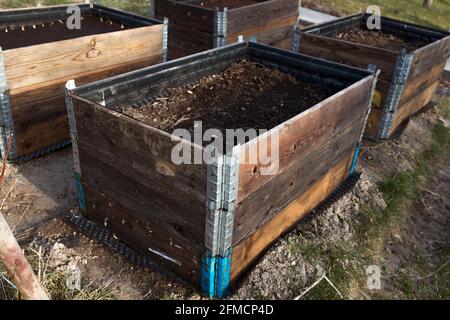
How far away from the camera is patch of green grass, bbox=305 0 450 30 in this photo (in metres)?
15.5

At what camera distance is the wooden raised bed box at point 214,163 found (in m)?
2.91

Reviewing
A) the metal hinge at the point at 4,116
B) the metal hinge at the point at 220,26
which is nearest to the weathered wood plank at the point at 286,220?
the metal hinge at the point at 4,116

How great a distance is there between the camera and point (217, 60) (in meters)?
4.88

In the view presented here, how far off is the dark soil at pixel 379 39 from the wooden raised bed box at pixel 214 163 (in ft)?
8.83

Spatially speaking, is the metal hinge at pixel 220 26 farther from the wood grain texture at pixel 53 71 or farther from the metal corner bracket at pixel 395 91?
the metal corner bracket at pixel 395 91

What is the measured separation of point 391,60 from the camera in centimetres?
557

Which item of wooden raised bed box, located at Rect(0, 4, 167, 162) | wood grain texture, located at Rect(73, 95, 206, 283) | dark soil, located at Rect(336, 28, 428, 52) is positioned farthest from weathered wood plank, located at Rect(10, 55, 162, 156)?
dark soil, located at Rect(336, 28, 428, 52)

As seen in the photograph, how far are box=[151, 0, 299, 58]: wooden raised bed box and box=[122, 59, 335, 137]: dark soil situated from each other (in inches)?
65.7

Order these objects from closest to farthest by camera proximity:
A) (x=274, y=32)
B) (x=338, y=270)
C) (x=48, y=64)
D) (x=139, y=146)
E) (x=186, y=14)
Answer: (x=139, y=146) < (x=338, y=270) < (x=48, y=64) < (x=186, y=14) < (x=274, y=32)

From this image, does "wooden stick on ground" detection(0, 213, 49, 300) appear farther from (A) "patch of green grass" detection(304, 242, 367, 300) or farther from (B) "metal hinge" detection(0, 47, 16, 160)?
(B) "metal hinge" detection(0, 47, 16, 160)

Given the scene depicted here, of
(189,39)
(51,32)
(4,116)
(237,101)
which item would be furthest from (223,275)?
(189,39)

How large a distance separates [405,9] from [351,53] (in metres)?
13.7

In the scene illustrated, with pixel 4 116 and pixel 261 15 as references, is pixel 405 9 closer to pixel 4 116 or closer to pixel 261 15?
pixel 261 15

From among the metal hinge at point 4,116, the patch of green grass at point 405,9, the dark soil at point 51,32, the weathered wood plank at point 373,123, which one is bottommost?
the patch of green grass at point 405,9
